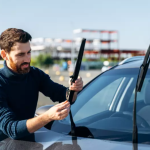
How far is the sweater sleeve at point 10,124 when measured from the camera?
1844 mm

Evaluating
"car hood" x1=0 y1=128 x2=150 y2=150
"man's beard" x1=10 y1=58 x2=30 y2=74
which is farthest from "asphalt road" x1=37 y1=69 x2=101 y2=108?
"car hood" x1=0 y1=128 x2=150 y2=150

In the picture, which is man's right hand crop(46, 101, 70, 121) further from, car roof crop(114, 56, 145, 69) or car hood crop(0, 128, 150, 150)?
car roof crop(114, 56, 145, 69)

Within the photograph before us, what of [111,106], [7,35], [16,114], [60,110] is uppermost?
[7,35]

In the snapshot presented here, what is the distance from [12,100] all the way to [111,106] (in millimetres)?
1078

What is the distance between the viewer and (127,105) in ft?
9.12

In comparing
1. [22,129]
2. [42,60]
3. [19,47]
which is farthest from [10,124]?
[42,60]

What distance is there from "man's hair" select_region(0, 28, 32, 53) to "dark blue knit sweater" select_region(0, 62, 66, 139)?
0.16m

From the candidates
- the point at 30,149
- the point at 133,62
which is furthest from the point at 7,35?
the point at 133,62

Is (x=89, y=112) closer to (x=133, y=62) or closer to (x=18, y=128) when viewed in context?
(x=133, y=62)

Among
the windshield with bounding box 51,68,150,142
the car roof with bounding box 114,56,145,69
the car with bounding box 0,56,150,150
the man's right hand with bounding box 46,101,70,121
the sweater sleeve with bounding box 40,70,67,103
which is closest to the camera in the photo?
the man's right hand with bounding box 46,101,70,121

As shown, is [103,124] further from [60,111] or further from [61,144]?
[60,111]

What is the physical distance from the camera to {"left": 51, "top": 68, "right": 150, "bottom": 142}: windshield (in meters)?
2.02

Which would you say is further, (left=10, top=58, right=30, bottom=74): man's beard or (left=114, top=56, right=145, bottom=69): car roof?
(left=114, top=56, right=145, bottom=69): car roof

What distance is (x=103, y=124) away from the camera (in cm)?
219
